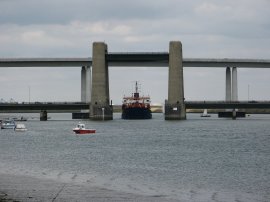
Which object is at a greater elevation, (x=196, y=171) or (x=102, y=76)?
(x=102, y=76)

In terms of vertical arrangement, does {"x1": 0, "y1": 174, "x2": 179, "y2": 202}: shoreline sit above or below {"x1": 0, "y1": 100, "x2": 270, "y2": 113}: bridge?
below

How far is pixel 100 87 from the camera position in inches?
7461

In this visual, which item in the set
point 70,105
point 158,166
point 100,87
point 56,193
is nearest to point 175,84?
point 100,87

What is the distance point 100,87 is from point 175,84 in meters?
19.9

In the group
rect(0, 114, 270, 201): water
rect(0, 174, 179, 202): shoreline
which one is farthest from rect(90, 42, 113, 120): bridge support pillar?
rect(0, 174, 179, 202): shoreline

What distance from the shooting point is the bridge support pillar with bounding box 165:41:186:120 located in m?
188

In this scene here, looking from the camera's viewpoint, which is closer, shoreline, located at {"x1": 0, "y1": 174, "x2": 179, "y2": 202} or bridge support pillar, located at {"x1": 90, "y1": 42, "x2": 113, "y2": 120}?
shoreline, located at {"x1": 0, "y1": 174, "x2": 179, "y2": 202}

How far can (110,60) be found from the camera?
647 ft

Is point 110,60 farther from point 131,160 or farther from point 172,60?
point 131,160

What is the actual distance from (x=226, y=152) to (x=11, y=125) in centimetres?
8124

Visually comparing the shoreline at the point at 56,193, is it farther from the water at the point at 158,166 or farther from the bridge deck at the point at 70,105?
the bridge deck at the point at 70,105

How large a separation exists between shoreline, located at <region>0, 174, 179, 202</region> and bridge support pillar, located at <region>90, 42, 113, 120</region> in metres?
136

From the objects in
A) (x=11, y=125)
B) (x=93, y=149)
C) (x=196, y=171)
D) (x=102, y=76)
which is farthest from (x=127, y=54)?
(x=196, y=171)

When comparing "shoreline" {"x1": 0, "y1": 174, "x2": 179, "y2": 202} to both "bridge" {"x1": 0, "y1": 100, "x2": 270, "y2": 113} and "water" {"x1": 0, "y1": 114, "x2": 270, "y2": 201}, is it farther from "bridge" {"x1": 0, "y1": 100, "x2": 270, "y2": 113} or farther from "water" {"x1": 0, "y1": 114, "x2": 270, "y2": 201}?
"bridge" {"x1": 0, "y1": 100, "x2": 270, "y2": 113}
